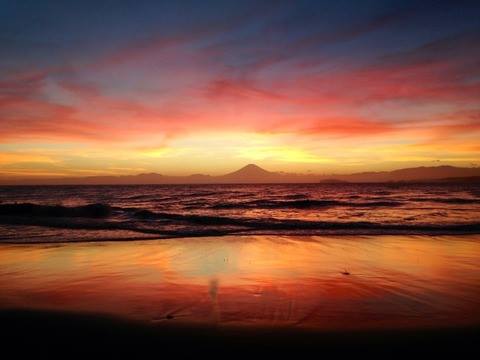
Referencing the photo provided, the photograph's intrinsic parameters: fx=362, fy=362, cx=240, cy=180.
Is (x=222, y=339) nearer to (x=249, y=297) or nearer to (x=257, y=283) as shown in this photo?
(x=249, y=297)

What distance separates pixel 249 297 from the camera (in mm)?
7102

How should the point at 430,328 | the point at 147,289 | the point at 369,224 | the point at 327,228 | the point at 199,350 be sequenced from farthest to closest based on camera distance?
the point at 369,224, the point at 327,228, the point at 147,289, the point at 430,328, the point at 199,350

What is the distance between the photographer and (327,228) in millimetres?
20359

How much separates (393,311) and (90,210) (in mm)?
31018

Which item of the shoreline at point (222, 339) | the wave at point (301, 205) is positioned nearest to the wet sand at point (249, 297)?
the shoreline at point (222, 339)

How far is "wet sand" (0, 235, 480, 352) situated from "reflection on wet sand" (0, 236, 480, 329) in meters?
0.03

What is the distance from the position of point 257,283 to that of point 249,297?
108 centimetres

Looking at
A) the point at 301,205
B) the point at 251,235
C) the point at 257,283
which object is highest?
the point at 257,283

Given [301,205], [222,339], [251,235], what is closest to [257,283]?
[222,339]

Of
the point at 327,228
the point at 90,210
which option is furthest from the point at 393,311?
the point at 90,210

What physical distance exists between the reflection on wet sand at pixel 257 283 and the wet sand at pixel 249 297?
3 centimetres

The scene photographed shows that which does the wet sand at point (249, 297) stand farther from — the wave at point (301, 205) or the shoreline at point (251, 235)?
the wave at point (301, 205)

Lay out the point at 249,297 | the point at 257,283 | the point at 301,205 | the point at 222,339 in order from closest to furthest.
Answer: the point at 222,339 < the point at 249,297 < the point at 257,283 < the point at 301,205

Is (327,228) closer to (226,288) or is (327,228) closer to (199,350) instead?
(226,288)
